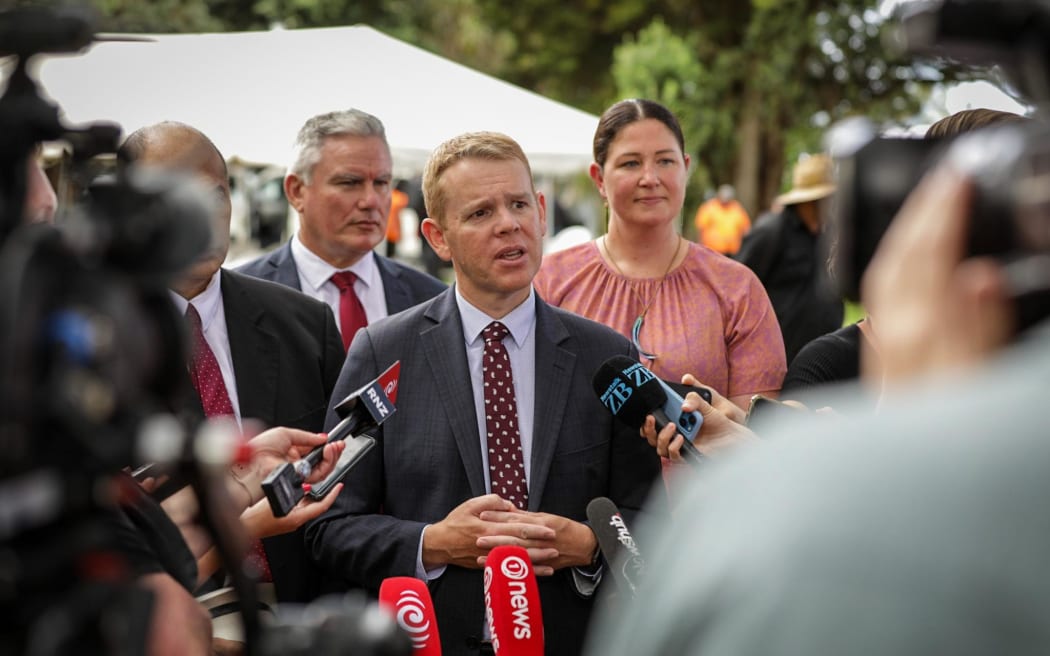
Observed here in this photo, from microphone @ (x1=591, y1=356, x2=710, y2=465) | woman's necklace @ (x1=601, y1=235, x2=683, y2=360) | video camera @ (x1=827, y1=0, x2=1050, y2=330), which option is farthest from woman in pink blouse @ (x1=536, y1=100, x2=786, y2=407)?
video camera @ (x1=827, y1=0, x2=1050, y2=330)

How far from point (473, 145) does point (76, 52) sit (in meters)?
2.42

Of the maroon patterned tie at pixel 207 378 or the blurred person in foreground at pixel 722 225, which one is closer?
the maroon patterned tie at pixel 207 378

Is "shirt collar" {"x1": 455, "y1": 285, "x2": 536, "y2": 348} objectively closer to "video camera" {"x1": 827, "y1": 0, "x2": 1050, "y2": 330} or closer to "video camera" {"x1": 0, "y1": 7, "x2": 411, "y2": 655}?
"video camera" {"x1": 827, "y1": 0, "x2": 1050, "y2": 330}

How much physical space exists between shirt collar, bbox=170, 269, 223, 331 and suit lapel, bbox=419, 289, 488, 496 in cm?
68

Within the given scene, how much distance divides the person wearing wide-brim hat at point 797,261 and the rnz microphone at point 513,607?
12.9ft

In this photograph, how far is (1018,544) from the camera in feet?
3.33

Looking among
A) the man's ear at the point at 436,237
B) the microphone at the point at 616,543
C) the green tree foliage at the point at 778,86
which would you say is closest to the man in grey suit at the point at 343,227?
the man's ear at the point at 436,237

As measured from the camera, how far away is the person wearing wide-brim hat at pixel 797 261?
699 cm

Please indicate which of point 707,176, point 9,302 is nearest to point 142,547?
point 9,302

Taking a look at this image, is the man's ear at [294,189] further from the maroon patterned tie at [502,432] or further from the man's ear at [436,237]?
the maroon patterned tie at [502,432]

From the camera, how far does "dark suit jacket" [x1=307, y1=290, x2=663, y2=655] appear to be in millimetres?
3467

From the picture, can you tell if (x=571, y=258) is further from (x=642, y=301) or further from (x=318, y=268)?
(x=318, y=268)

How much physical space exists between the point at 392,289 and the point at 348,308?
0.21m

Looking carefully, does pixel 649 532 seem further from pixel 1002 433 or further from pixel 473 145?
pixel 1002 433
